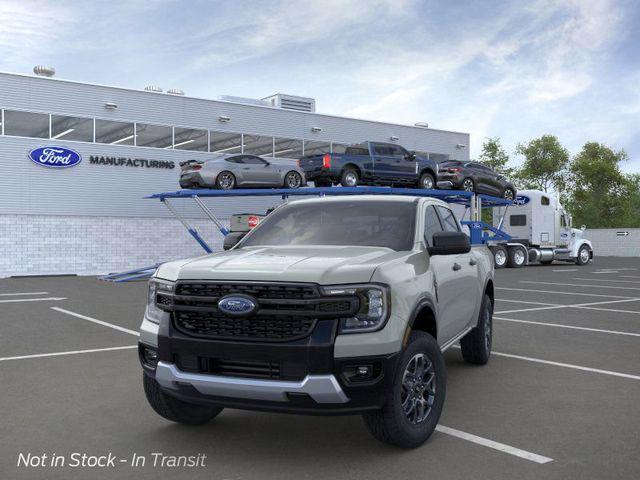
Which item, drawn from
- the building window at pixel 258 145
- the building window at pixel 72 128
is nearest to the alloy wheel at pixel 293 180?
the building window at pixel 258 145

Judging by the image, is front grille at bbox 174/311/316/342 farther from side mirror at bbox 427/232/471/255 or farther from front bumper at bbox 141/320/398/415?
side mirror at bbox 427/232/471/255

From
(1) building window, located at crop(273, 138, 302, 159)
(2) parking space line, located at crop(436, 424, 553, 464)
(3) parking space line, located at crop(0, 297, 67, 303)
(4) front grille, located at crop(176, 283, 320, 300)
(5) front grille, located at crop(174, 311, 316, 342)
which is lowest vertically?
(3) parking space line, located at crop(0, 297, 67, 303)

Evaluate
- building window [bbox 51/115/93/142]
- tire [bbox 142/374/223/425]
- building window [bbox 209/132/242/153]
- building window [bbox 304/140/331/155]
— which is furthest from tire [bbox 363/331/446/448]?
building window [bbox 304/140/331/155]

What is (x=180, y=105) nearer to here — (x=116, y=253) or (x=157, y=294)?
(x=116, y=253)

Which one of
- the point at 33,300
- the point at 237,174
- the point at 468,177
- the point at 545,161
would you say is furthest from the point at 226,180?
the point at 545,161

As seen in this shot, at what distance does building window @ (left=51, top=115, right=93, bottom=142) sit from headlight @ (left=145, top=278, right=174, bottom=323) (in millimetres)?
24527

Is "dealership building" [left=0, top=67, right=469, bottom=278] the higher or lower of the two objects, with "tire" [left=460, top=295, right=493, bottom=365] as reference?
higher

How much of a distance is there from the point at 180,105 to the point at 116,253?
725cm

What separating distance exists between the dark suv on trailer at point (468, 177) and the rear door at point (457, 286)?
20475 millimetres

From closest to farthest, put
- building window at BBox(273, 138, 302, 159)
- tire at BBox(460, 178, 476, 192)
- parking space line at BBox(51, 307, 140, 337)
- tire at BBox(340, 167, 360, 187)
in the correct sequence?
parking space line at BBox(51, 307, 140, 337) < tire at BBox(340, 167, 360, 187) < tire at BBox(460, 178, 476, 192) < building window at BBox(273, 138, 302, 159)

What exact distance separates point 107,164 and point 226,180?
267 inches

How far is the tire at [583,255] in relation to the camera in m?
33.2

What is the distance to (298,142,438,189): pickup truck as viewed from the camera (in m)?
23.8

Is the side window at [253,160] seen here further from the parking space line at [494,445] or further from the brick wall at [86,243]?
the parking space line at [494,445]
